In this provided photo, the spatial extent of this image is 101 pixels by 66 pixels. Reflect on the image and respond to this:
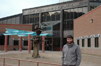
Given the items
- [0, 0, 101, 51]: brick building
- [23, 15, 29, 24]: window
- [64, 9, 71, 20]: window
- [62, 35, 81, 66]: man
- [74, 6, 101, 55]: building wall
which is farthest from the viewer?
[23, 15, 29, 24]: window

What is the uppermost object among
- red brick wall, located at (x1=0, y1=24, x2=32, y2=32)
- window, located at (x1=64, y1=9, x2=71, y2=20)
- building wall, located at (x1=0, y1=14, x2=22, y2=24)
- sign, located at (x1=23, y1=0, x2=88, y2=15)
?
sign, located at (x1=23, y1=0, x2=88, y2=15)

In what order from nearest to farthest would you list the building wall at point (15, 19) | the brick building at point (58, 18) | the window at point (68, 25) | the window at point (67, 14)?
the brick building at point (58, 18) < the window at point (68, 25) < the window at point (67, 14) < the building wall at point (15, 19)

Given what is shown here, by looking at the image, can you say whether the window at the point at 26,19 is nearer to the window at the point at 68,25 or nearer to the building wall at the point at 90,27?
the window at the point at 68,25

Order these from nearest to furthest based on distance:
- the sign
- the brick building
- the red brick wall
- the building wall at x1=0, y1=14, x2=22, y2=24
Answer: the sign < the brick building < the red brick wall < the building wall at x1=0, y1=14, x2=22, y2=24

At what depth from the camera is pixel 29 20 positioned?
43250 mm

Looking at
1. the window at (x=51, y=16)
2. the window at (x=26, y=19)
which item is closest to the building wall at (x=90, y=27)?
the window at (x=51, y=16)

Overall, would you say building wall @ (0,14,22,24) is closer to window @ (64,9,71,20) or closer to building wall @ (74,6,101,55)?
window @ (64,9,71,20)

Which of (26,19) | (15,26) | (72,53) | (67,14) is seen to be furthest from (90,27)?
(26,19)

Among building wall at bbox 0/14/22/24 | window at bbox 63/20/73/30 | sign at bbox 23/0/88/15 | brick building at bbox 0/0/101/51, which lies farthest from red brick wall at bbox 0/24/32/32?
window at bbox 63/20/73/30

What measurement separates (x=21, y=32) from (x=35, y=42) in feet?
29.9

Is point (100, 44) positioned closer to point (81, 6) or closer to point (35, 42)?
point (35, 42)

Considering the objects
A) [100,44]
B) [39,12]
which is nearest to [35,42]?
[100,44]

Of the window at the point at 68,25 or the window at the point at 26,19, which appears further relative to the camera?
the window at the point at 26,19

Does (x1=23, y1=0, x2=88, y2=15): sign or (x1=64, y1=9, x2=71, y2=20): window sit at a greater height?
(x1=23, y1=0, x2=88, y2=15): sign
